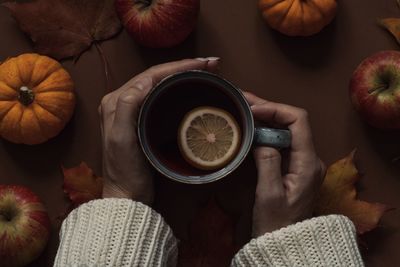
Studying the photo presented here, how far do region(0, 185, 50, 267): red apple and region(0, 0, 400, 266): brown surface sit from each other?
0.03 m

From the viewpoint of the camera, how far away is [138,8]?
928 mm

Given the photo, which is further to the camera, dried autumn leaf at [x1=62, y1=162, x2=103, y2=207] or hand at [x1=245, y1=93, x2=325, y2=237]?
dried autumn leaf at [x1=62, y1=162, x2=103, y2=207]

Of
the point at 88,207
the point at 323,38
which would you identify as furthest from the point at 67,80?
the point at 323,38

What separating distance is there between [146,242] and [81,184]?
0.18 meters

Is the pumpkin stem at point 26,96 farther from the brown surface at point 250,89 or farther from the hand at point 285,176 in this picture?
the hand at point 285,176

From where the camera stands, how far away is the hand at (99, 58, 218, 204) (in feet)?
2.80

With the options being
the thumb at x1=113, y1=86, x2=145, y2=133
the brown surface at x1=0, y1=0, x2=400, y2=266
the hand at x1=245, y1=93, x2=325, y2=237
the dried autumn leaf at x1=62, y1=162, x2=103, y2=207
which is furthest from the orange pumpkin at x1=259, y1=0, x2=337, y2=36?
the dried autumn leaf at x1=62, y1=162, x2=103, y2=207

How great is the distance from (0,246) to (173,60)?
0.36 meters

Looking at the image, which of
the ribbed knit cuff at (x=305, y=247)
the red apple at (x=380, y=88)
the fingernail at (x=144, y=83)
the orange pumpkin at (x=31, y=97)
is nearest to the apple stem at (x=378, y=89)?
the red apple at (x=380, y=88)

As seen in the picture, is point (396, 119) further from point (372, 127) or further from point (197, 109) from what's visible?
point (197, 109)

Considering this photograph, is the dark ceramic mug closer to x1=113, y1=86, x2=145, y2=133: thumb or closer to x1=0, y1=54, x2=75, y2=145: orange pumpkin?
x1=113, y1=86, x2=145, y2=133: thumb

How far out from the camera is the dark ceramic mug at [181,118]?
0.82 m

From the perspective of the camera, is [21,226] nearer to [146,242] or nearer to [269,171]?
[146,242]

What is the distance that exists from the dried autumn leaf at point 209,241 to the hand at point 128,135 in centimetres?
9
